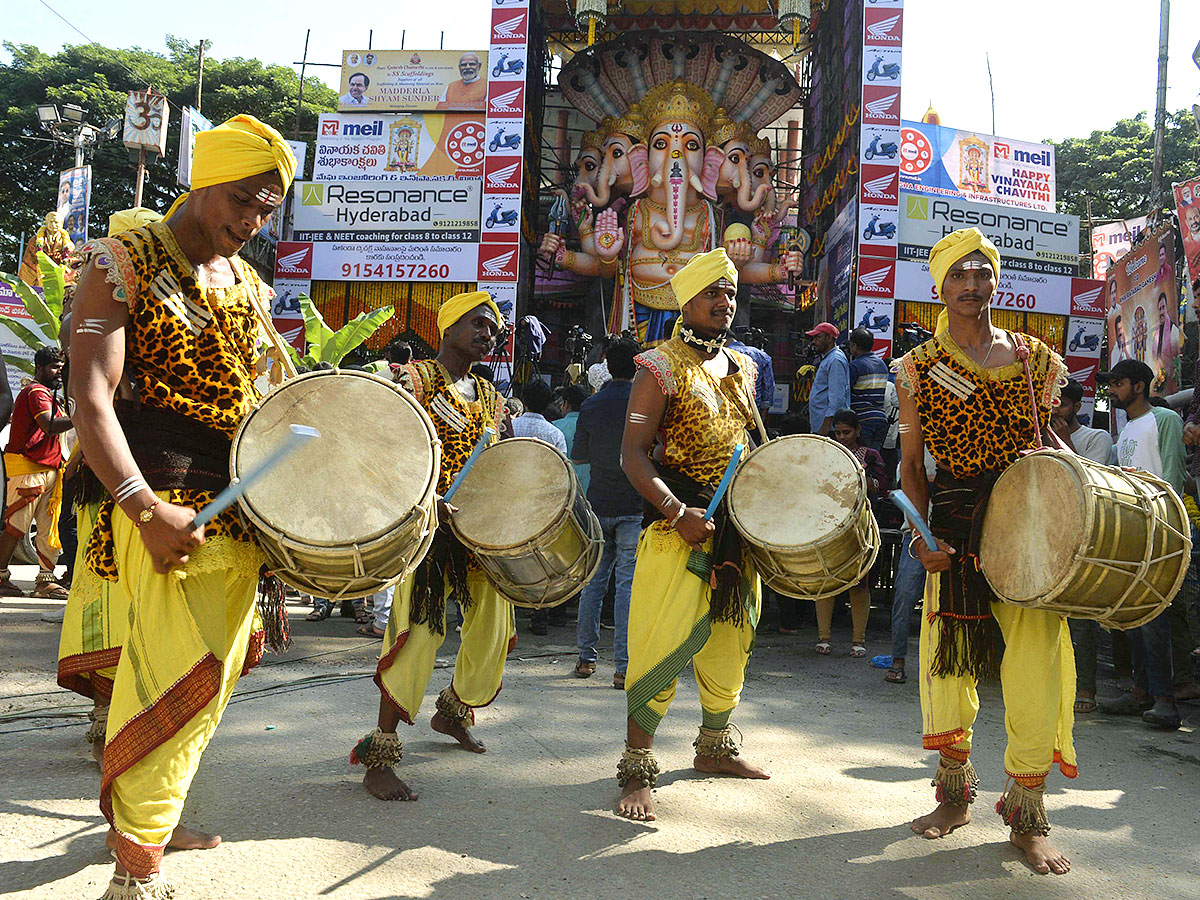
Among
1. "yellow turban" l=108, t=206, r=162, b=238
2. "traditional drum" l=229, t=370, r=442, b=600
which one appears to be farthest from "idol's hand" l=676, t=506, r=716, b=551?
"yellow turban" l=108, t=206, r=162, b=238

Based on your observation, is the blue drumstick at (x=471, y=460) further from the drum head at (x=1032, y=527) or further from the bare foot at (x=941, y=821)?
the bare foot at (x=941, y=821)

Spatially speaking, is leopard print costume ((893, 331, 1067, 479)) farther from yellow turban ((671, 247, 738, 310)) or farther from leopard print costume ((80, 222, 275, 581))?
leopard print costume ((80, 222, 275, 581))

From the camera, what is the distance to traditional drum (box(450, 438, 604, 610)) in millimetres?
3605

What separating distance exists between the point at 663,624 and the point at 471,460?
38.4 inches

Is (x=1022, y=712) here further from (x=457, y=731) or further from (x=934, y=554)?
(x=457, y=731)

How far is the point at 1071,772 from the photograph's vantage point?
10.8 feet

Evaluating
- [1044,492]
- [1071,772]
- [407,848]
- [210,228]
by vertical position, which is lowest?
[407,848]

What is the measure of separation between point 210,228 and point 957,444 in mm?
2566

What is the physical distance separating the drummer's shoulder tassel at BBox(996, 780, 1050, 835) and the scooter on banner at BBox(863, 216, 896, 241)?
13251mm

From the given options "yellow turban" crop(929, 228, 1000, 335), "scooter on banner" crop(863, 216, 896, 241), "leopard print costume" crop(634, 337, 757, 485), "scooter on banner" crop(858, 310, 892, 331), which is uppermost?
"scooter on banner" crop(863, 216, 896, 241)

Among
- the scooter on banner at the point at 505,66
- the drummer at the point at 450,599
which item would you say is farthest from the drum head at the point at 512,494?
the scooter on banner at the point at 505,66

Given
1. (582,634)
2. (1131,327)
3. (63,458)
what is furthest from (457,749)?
(1131,327)

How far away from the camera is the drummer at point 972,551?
3145 millimetres

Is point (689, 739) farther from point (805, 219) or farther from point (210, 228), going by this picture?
point (805, 219)
